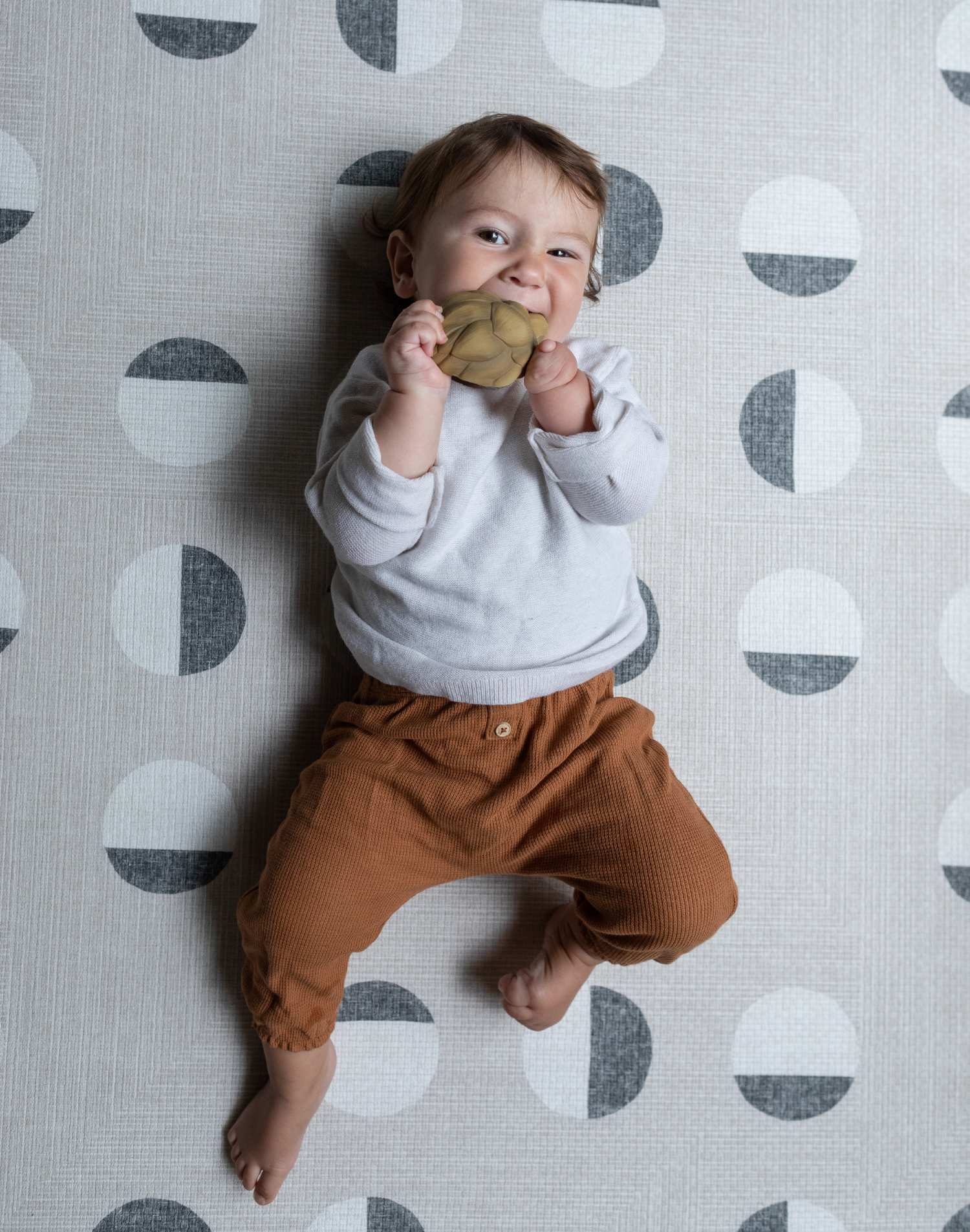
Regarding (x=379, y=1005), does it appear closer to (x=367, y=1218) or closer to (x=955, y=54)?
(x=367, y=1218)

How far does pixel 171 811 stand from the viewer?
894mm

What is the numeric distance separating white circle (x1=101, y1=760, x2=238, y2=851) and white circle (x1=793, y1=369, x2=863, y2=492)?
64 centimetres

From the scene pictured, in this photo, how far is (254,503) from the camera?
0.90 meters

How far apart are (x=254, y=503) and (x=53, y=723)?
10.9 inches

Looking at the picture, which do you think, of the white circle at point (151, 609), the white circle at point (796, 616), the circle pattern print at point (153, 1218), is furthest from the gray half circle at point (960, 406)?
the circle pattern print at point (153, 1218)

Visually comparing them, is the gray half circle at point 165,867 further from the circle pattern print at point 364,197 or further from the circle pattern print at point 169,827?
the circle pattern print at point 364,197

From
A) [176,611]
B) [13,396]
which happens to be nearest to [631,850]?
[176,611]

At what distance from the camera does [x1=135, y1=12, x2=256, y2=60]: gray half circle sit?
2.96 feet

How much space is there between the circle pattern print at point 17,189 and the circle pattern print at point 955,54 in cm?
90

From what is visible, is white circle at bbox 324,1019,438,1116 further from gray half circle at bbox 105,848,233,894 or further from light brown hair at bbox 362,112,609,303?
light brown hair at bbox 362,112,609,303

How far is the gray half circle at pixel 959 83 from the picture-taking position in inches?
37.9

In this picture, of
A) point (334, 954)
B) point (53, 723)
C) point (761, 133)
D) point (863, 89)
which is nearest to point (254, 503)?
point (53, 723)

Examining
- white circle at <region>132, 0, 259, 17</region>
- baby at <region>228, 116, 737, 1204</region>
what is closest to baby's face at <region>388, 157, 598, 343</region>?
baby at <region>228, 116, 737, 1204</region>

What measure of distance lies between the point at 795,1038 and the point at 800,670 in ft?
1.17
